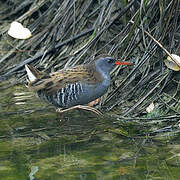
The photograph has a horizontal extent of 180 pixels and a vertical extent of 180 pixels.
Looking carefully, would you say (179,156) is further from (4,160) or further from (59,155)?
(4,160)


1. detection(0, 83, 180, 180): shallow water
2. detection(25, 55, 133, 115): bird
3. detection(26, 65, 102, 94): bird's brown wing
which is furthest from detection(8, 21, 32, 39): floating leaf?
detection(0, 83, 180, 180): shallow water

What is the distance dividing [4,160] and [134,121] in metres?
1.49

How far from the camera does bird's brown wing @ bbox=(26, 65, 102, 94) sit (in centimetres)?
617

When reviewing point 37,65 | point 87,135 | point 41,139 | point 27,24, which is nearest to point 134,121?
point 87,135

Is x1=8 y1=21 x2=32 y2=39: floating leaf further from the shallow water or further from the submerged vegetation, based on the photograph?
the shallow water

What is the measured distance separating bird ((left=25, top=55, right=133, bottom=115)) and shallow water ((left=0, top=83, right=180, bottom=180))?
171 mm

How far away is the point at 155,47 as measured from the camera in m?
6.36

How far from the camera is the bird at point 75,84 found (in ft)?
20.1

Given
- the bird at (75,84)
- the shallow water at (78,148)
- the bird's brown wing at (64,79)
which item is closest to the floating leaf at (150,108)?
the shallow water at (78,148)

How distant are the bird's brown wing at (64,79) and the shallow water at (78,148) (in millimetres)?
296

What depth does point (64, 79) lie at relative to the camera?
6.18 metres

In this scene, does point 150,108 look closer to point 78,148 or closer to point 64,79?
point 64,79

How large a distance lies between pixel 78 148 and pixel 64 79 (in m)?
1.32

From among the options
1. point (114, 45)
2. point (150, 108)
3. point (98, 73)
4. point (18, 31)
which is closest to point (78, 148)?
Result: point (150, 108)
